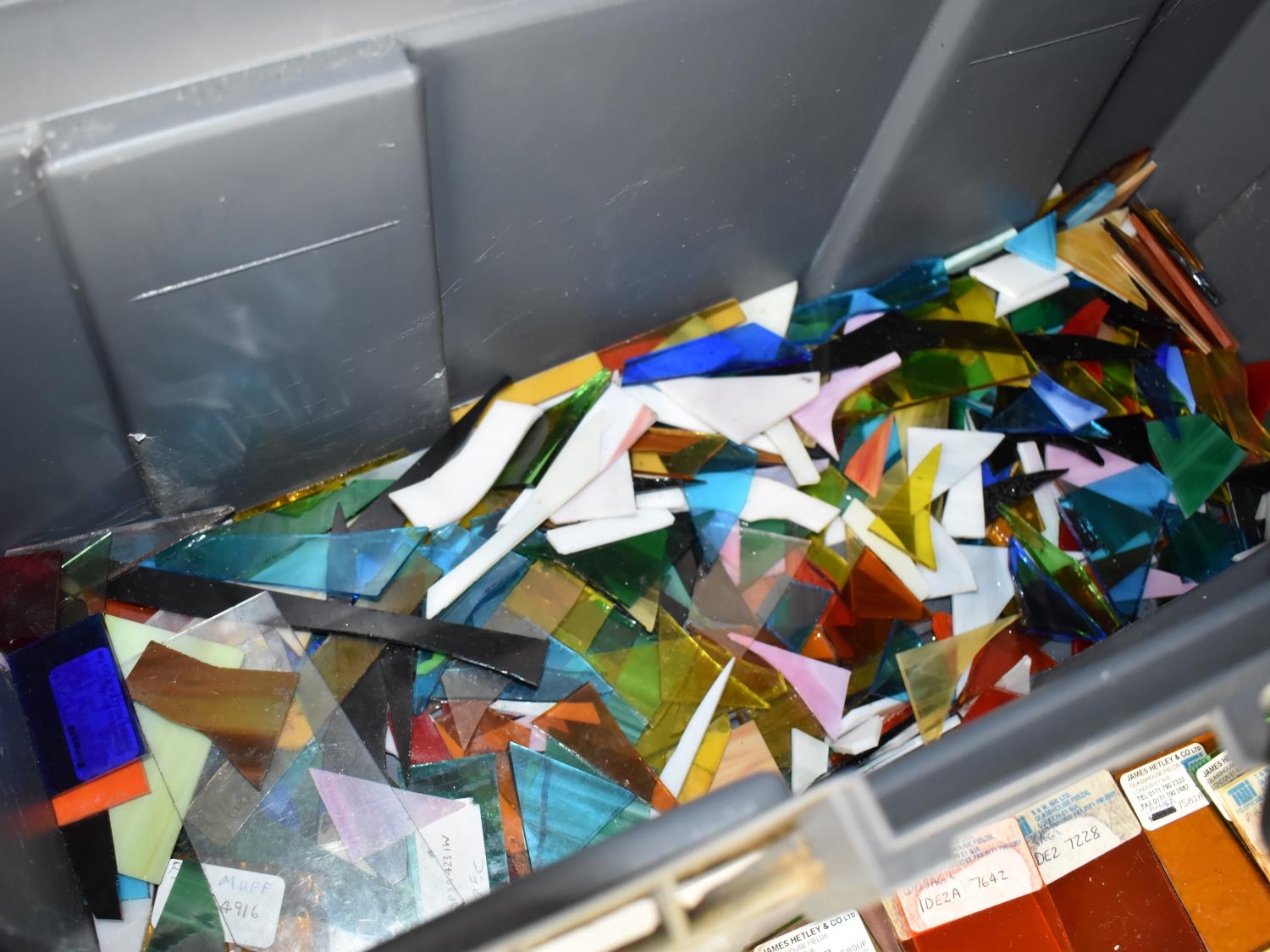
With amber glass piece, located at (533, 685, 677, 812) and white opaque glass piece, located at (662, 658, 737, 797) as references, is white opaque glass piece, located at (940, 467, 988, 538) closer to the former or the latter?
white opaque glass piece, located at (662, 658, 737, 797)

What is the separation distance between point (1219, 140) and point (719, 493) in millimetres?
1170

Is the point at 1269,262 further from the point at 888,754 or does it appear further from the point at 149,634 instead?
the point at 149,634

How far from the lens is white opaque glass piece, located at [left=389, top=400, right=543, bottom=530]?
172cm

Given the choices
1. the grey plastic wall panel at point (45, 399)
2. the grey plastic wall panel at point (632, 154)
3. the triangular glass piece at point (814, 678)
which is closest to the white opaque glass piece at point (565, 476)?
the grey plastic wall panel at point (632, 154)

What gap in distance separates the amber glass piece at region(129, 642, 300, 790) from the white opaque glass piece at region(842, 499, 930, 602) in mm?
975

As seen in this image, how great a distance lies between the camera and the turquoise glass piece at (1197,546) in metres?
1.89

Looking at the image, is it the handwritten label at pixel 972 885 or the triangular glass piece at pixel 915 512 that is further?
the triangular glass piece at pixel 915 512

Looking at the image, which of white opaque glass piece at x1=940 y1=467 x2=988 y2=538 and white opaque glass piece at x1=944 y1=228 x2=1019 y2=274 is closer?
white opaque glass piece at x1=940 y1=467 x2=988 y2=538

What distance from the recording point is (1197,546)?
1900 millimetres

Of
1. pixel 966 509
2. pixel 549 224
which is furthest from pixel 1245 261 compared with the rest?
pixel 549 224

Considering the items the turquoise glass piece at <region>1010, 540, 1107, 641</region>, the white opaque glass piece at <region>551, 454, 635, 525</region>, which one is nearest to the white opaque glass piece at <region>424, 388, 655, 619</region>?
the white opaque glass piece at <region>551, 454, 635, 525</region>

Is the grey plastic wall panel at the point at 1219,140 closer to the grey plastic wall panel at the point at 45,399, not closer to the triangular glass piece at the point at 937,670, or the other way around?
the triangular glass piece at the point at 937,670

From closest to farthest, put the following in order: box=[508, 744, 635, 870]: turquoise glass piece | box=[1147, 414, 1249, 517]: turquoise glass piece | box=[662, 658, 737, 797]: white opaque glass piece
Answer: box=[508, 744, 635, 870]: turquoise glass piece → box=[662, 658, 737, 797]: white opaque glass piece → box=[1147, 414, 1249, 517]: turquoise glass piece

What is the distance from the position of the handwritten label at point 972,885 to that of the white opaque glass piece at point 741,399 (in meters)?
0.83
